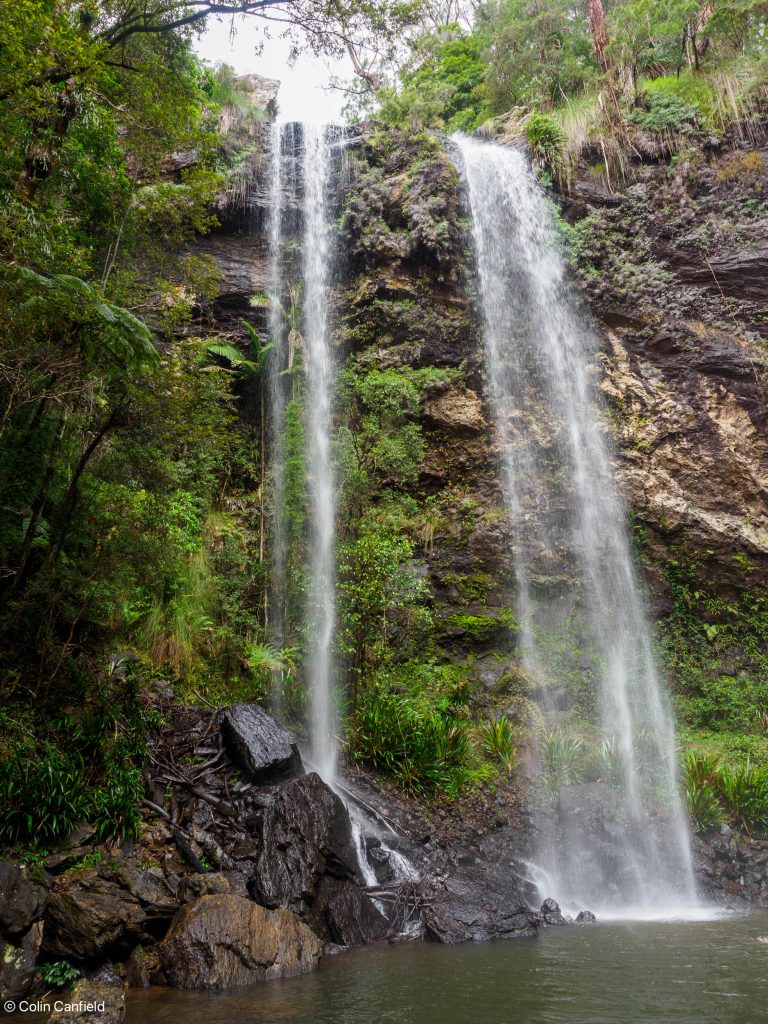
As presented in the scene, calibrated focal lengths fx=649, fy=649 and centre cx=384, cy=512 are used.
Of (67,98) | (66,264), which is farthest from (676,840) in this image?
(67,98)

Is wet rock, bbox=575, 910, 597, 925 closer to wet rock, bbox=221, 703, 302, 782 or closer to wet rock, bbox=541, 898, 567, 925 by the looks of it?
wet rock, bbox=541, 898, 567, 925

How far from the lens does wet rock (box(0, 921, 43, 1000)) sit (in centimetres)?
423

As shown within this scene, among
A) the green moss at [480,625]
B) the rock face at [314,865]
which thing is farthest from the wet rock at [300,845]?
the green moss at [480,625]

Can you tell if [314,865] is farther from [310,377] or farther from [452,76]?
[452,76]

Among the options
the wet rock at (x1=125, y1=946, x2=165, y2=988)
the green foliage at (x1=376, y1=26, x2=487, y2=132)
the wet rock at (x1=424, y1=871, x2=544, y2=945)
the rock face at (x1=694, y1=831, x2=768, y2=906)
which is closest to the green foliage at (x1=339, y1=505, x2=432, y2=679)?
the wet rock at (x1=424, y1=871, x2=544, y2=945)

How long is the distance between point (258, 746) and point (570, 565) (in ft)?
22.8

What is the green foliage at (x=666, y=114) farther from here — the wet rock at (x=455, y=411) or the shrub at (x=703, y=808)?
the shrub at (x=703, y=808)

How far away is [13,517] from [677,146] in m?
15.2

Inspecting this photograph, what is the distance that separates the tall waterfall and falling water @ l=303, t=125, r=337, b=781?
3247mm

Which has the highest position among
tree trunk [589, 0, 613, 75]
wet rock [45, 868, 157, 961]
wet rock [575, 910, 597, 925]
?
tree trunk [589, 0, 613, 75]

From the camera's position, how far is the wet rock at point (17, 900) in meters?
4.50

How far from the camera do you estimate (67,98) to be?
23.4ft

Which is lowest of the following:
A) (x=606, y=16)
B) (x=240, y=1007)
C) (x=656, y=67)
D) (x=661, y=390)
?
(x=240, y=1007)

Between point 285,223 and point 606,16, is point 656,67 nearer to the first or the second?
point 606,16
